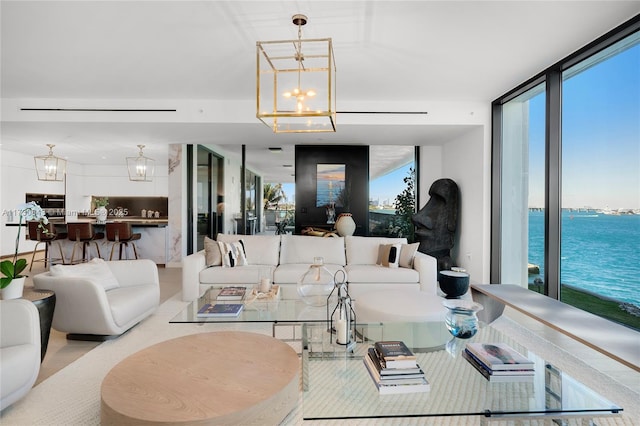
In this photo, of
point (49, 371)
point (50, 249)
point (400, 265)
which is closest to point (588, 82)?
point (400, 265)

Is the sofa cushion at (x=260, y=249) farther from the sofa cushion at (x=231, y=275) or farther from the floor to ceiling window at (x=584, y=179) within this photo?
the floor to ceiling window at (x=584, y=179)

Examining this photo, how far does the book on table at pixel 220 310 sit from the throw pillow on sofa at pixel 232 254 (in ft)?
4.76

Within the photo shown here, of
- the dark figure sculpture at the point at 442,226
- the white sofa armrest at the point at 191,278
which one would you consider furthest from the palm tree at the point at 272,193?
the white sofa armrest at the point at 191,278

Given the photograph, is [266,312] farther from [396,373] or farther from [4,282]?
[4,282]

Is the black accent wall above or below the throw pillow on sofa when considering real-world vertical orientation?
above

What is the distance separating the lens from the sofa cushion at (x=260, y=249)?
4.54 metres

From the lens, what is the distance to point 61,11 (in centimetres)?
278

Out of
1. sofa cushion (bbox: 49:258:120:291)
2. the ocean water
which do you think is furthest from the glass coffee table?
sofa cushion (bbox: 49:258:120:291)

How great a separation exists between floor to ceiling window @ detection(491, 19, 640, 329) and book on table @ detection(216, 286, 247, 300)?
3.26m

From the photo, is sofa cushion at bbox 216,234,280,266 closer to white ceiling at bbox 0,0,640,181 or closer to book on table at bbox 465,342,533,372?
white ceiling at bbox 0,0,640,181

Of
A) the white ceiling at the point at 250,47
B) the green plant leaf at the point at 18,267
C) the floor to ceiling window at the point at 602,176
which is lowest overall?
the green plant leaf at the point at 18,267

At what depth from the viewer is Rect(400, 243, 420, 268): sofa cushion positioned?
14.2ft

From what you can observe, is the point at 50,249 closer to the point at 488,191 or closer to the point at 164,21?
the point at 164,21

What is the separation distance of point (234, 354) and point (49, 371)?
1517 millimetres
